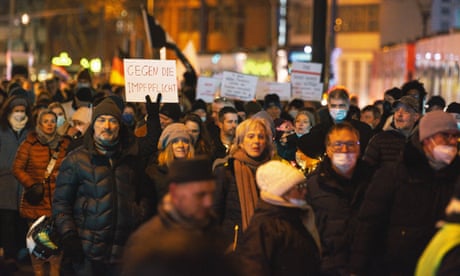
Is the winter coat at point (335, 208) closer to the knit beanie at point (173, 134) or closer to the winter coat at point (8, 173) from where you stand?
the knit beanie at point (173, 134)

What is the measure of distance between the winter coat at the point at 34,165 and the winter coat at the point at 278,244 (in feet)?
17.6

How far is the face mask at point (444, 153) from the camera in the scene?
815 centimetres

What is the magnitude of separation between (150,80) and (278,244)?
21.9 ft

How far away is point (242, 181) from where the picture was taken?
932 cm

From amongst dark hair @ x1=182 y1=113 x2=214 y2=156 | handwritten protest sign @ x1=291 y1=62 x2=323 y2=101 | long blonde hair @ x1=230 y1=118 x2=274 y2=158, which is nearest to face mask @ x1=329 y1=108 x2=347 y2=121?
dark hair @ x1=182 y1=113 x2=214 y2=156

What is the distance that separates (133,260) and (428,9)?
3633 cm

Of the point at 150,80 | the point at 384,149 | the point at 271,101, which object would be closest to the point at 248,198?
the point at 384,149

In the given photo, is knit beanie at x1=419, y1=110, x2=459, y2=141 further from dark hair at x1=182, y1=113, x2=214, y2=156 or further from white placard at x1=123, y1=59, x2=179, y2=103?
white placard at x1=123, y1=59, x2=179, y2=103

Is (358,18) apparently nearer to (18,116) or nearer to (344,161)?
(18,116)

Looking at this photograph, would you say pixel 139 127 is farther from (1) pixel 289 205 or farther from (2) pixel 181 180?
(2) pixel 181 180

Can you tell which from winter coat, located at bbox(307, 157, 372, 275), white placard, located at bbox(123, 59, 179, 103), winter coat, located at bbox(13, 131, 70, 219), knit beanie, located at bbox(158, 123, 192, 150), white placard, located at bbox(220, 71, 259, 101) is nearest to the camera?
winter coat, located at bbox(307, 157, 372, 275)

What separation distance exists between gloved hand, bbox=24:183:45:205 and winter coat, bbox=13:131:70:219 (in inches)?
1.9

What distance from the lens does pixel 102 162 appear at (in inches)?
380

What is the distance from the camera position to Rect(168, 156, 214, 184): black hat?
245 inches
